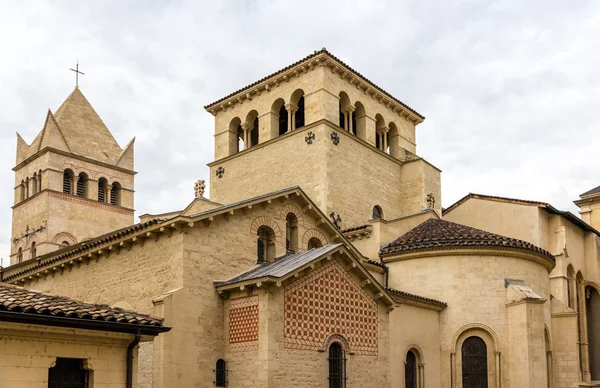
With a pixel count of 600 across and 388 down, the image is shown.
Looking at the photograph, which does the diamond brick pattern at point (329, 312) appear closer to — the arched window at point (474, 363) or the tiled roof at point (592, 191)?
the arched window at point (474, 363)

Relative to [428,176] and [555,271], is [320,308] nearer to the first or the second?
[555,271]

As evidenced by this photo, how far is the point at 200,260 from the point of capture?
19.7 meters

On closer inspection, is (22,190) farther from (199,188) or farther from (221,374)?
(221,374)

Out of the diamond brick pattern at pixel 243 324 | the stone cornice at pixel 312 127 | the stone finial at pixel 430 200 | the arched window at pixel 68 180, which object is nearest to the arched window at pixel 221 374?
the diamond brick pattern at pixel 243 324

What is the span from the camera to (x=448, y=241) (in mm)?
24938

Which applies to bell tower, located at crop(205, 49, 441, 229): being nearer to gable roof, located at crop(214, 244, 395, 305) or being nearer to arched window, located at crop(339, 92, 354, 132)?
arched window, located at crop(339, 92, 354, 132)

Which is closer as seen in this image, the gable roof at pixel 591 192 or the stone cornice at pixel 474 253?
the stone cornice at pixel 474 253

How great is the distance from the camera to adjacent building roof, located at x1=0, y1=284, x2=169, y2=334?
38.3 feet

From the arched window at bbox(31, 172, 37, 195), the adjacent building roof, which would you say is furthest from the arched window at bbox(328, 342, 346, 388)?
the arched window at bbox(31, 172, 37, 195)

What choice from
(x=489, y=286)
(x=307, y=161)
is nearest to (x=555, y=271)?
(x=489, y=286)

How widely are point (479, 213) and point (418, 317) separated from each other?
10529mm

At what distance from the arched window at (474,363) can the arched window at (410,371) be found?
1771 millimetres

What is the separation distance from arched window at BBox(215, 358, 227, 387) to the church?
0.06 meters

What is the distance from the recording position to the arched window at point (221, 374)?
1934cm
